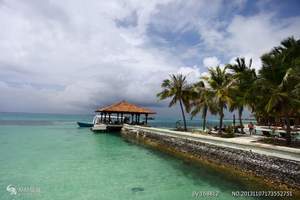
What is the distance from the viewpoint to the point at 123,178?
9.22 meters

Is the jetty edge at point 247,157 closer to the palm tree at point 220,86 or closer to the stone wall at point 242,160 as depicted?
the stone wall at point 242,160

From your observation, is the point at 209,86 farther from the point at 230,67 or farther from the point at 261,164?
the point at 261,164

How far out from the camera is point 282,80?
413 inches

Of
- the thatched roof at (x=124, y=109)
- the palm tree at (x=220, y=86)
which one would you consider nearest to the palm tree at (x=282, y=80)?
the palm tree at (x=220, y=86)

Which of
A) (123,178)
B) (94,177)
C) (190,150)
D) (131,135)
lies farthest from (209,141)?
(131,135)

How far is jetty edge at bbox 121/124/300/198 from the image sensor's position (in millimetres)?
7843

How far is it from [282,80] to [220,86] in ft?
19.5

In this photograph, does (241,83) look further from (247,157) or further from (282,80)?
(247,157)

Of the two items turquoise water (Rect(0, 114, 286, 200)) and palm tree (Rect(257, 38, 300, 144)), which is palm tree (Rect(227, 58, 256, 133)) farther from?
turquoise water (Rect(0, 114, 286, 200))

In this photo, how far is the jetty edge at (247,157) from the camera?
7843mm

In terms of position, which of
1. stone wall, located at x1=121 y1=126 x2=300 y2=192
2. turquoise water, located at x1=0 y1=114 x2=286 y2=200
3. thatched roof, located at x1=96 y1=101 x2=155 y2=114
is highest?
thatched roof, located at x1=96 y1=101 x2=155 y2=114

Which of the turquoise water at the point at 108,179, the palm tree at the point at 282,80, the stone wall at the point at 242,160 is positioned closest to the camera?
the turquoise water at the point at 108,179

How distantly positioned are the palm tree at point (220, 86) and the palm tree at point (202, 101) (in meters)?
0.49

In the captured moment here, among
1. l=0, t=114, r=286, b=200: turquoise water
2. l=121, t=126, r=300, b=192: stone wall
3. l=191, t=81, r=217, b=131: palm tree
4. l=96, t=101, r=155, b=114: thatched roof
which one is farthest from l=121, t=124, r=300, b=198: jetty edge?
l=96, t=101, r=155, b=114: thatched roof
